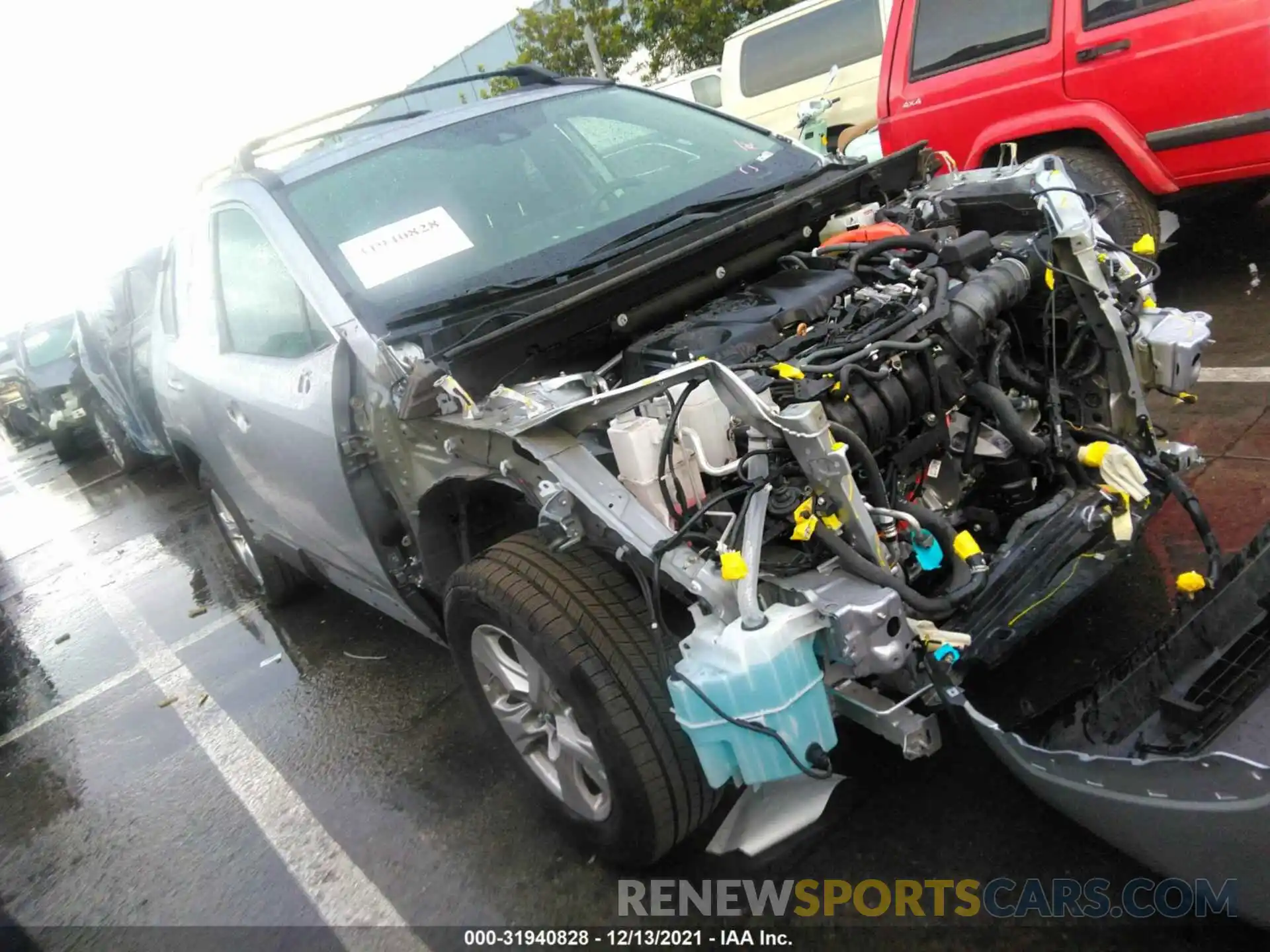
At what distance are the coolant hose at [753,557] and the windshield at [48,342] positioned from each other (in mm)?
12455

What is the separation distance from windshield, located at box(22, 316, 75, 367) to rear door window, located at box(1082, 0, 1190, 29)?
12.1 m

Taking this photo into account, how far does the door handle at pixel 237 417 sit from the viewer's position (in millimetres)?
3271

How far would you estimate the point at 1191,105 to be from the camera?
14.2 ft

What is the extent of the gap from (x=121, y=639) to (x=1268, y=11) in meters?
6.73

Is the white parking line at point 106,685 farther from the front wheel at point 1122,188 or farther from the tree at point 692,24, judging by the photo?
the tree at point 692,24

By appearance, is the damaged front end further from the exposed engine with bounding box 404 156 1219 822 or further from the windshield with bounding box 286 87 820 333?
the windshield with bounding box 286 87 820 333

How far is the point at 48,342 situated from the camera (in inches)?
460

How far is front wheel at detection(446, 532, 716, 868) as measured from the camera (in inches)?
77.6

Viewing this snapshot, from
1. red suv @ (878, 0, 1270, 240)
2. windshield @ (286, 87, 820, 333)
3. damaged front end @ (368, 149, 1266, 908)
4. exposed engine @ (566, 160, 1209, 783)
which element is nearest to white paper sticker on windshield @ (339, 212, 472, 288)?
windshield @ (286, 87, 820, 333)

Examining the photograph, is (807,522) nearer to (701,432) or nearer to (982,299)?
(701,432)

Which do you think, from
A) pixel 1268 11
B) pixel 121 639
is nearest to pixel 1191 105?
pixel 1268 11

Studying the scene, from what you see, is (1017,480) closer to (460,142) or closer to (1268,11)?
(460,142)

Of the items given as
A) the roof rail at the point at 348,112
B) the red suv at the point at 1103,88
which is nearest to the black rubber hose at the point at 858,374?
the roof rail at the point at 348,112

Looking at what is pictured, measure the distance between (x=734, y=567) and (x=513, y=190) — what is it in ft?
5.94
